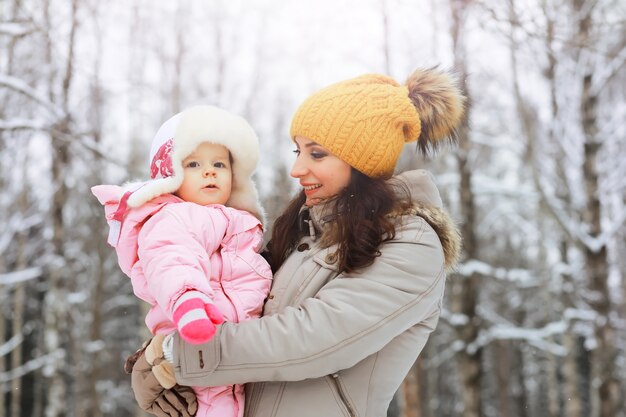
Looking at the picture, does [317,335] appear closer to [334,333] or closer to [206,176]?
[334,333]

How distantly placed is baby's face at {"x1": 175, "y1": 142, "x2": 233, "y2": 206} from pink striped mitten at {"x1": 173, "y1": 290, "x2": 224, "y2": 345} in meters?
0.54

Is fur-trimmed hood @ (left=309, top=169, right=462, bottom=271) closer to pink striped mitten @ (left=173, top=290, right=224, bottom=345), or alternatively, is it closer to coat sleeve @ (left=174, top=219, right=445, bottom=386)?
coat sleeve @ (left=174, top=219, right=445, bottom=386)

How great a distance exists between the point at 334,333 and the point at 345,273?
0.21 metres

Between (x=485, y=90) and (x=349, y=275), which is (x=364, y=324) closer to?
(x=349, y=275)

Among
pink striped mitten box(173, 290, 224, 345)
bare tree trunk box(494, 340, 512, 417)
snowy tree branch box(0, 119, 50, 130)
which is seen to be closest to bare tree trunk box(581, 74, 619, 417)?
snowy tree branch box(0, 119, 50, 130)

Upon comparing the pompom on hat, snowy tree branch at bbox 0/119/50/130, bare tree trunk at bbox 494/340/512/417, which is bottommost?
bare tree trunk at bbox 494/340/512/417

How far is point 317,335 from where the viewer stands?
174 cm

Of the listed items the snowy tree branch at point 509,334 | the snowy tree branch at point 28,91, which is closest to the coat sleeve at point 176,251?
the snowy tree branch at point 28,91

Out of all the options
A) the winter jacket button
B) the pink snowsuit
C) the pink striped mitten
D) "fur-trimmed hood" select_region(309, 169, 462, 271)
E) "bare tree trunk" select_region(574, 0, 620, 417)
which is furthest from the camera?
"bare tree trunk" select_region(574, 0, 620, 417)

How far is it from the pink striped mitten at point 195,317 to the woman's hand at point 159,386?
0.30m

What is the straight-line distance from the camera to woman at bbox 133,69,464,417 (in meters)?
1.76

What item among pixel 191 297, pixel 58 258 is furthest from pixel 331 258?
pixel 58 258

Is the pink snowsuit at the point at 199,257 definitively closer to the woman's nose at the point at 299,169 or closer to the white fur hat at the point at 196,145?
the white fur hat at the point at 196,145

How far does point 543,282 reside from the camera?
45.2 feet
